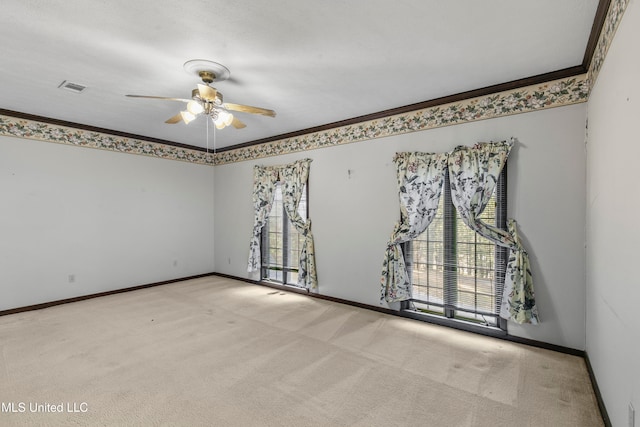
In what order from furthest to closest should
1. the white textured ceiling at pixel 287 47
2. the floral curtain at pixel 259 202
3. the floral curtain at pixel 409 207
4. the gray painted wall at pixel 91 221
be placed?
the floral curtain at pixel 259 202
the gray painted wall at pixel 91 221
the floral curtain at pixel 409 207
the white textured ceiling at pixel 287 47

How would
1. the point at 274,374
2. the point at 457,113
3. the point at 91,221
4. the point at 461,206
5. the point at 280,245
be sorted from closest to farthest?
1. the point at 274,374
2. the point at 461,206
3. the point at 457,113
4. the point at 91,221
5. the point at 280,245

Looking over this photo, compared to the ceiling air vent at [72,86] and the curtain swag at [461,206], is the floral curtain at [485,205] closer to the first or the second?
the curtain swag at [461,206]

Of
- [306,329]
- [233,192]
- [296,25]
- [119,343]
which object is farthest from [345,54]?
[233,192]

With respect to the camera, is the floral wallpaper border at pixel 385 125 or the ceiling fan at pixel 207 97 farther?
the floral wallpaper border at pixel 385 125

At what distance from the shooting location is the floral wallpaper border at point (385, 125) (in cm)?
284

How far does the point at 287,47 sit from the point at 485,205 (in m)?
2.55

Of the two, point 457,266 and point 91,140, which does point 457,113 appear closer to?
point 457,266

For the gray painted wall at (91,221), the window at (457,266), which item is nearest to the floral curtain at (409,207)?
the window at (457,266)

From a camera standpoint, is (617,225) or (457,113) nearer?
(617,225)

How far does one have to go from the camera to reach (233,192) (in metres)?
6.18

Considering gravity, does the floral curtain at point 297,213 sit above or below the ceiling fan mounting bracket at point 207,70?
below

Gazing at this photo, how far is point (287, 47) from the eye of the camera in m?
2.46

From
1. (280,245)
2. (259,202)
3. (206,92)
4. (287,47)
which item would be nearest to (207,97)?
(206,92)

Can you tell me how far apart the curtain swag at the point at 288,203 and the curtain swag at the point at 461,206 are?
1.36m
